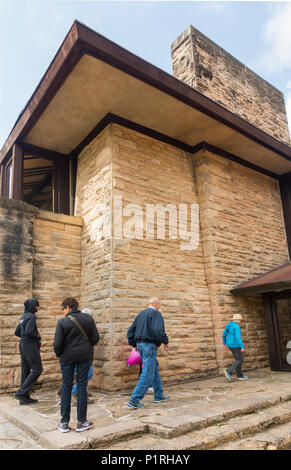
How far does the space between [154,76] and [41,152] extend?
3.64 m

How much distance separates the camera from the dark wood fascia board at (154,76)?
5.75 meters

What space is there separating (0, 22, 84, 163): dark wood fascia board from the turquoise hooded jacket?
5.60 m

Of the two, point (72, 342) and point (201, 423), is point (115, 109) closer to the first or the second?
point (72, 342)

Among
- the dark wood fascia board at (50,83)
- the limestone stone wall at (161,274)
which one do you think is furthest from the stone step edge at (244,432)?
the dark wood fascia board at (50,83)

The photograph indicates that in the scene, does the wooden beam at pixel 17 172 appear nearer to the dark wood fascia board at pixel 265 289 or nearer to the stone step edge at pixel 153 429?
the stone step edge at pixel 153 429

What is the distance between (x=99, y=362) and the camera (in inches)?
249

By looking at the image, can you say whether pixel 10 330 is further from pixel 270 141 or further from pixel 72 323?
pixel 270 141

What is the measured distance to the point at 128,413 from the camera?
4.36m

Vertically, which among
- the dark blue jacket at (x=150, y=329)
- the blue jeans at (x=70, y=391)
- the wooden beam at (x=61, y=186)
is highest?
the wooden beam at (x=61, y=186)

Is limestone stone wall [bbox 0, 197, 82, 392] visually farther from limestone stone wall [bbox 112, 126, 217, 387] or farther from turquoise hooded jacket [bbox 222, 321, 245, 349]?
turquoise hooded jacket [bbox 222, 321, 245, 349]

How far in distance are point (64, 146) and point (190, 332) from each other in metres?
5.32

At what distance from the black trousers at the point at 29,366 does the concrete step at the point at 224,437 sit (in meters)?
2.23

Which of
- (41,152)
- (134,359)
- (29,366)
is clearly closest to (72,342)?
(29,366)
